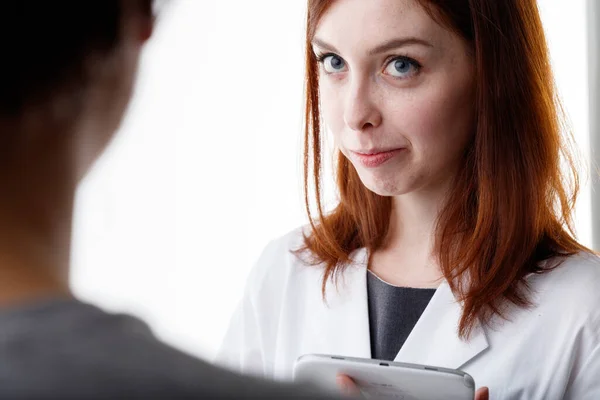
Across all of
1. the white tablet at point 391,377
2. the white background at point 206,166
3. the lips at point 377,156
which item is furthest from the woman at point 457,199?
the white background at point 206,166

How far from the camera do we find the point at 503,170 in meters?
1.12

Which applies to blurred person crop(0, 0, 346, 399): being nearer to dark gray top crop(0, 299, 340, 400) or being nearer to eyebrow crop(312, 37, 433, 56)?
dark gray top crop(0, 299, 340, 400)

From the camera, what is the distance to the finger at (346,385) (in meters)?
0.94

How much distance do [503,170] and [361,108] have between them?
0.24m

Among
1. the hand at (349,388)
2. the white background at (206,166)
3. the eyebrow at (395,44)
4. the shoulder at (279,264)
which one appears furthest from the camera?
the white background at (206,166)

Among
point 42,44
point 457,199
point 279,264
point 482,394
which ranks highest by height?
point 42,44

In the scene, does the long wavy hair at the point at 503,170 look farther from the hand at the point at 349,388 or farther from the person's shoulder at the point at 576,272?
the hand at the point at 349,388

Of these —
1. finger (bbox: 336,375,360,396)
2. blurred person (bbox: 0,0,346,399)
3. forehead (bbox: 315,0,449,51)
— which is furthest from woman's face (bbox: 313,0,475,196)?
blurred person (bbox: 0,0,346,399)

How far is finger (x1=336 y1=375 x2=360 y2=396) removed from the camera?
0.94 metres

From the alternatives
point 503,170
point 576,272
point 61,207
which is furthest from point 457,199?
point 61,207

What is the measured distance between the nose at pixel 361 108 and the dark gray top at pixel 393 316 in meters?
0.28

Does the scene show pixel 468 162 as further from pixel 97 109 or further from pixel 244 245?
pixel 244 245

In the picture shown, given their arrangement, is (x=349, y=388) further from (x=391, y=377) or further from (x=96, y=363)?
(x=96, y=363)

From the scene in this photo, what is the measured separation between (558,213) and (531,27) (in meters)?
0.32
